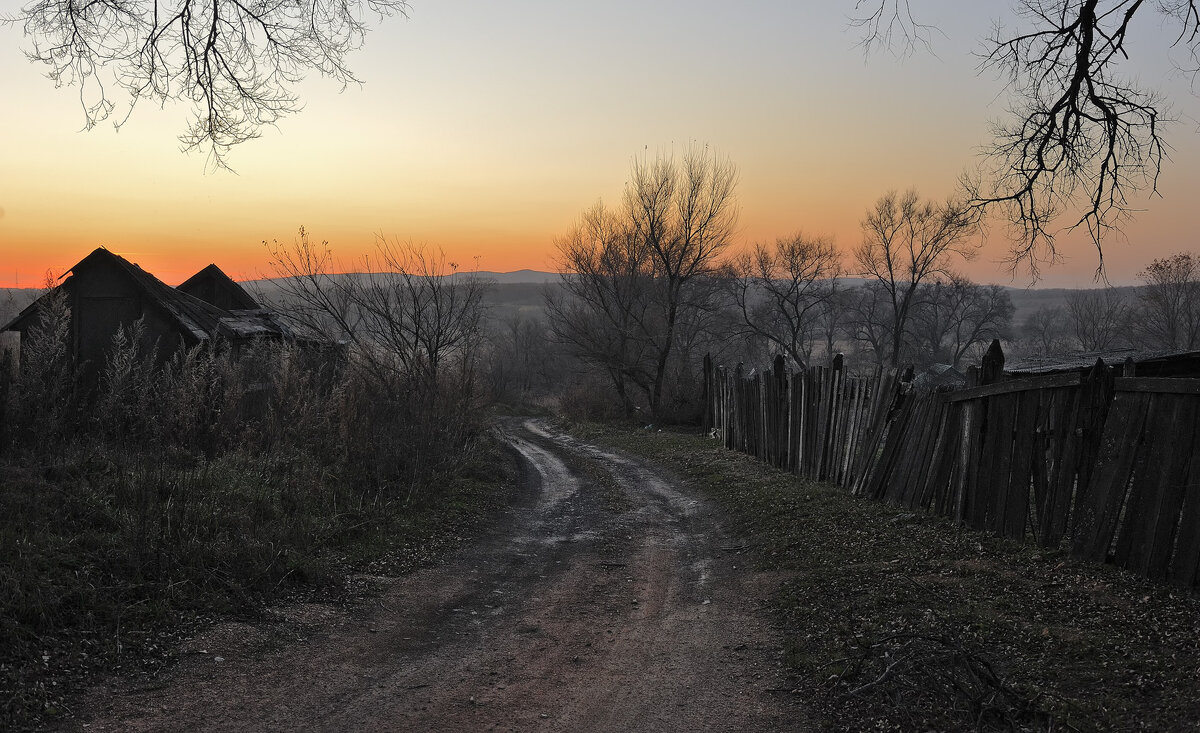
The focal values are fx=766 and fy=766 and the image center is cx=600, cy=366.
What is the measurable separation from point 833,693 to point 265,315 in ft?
78.6

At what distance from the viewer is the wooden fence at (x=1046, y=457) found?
572 cm

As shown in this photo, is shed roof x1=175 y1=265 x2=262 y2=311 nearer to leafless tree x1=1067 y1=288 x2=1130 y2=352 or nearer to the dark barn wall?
the dark barn wall

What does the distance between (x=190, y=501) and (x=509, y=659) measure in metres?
4.05

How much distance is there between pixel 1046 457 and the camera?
716 cm

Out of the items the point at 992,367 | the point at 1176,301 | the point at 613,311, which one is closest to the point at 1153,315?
the point at 1176,301

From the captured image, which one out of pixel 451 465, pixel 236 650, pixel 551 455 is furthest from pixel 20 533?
pixel 551 455

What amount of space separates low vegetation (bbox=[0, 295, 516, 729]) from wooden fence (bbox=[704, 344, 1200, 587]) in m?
5.57

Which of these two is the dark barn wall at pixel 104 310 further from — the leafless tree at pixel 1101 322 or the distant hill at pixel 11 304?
the leafless tree at pixel 1101 322

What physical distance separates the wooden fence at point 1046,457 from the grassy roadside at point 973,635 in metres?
0.30

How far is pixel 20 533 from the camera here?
627 centimetres

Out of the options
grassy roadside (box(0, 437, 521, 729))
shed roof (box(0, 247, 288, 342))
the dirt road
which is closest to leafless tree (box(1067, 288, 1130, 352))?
shed roof (box(0, 247, 288, 342))

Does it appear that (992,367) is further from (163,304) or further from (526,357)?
(526,357)

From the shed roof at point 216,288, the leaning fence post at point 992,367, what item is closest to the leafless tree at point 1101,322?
the shed roof at point 216,288

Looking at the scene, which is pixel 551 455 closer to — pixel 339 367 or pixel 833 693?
pixel 339 367
